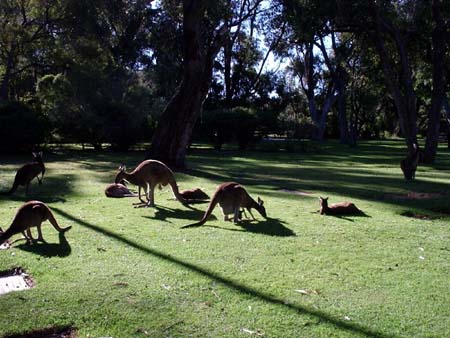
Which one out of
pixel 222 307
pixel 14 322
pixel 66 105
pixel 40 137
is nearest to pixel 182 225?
pixel 222 307

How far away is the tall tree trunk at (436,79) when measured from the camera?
26.2 m

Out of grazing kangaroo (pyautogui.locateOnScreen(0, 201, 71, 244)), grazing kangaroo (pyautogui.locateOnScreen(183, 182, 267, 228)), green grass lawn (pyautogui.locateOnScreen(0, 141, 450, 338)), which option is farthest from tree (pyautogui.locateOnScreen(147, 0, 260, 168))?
grazing kangaroo (pyautogui.locateOnScreen(0, 201, 71, 244))

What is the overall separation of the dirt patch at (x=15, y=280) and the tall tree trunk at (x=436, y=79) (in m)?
24.6

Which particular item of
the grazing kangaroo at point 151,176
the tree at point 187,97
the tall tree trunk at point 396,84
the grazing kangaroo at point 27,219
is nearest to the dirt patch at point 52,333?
the grazing kangaroo at point 27,219

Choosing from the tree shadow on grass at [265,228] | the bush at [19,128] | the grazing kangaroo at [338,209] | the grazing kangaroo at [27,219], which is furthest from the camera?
the bush at [19,128]

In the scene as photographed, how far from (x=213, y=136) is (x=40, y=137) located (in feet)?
43.2

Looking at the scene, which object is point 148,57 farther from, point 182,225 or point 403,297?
point 403,297

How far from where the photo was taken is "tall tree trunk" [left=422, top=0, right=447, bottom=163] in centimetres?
2623

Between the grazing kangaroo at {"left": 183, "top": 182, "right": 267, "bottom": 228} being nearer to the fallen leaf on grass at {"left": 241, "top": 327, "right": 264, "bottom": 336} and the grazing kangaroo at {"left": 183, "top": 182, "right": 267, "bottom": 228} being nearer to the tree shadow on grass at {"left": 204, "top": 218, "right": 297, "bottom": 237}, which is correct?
the tree shadow on grass at {"left": 204, "top": 218, "right": 297, "bottom": 237}

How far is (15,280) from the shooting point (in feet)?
19.1

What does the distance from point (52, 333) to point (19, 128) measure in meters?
23.1

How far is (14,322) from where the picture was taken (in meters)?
4.71

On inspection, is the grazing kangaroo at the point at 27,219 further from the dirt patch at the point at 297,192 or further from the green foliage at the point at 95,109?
the green foliage at the point at 95,109

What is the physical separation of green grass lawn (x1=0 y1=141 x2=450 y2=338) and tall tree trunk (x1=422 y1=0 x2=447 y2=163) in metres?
16.6
